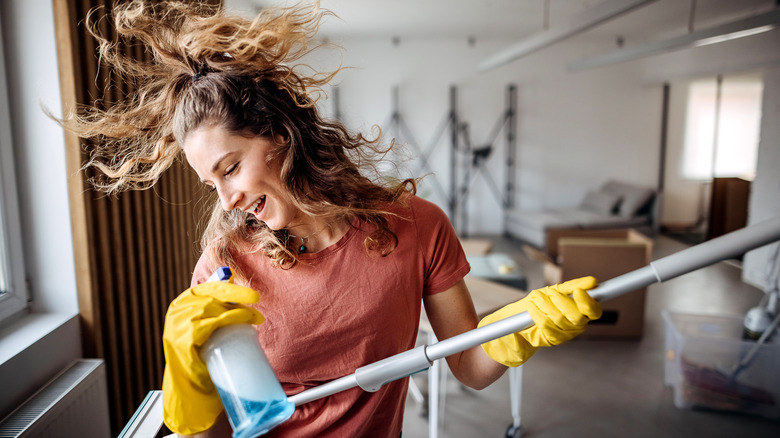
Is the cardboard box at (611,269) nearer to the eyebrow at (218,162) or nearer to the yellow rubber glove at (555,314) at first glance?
the yellow rubber glove at (555,314)

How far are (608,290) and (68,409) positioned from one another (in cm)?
151

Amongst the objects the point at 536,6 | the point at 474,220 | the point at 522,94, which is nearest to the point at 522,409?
the point at 536,6

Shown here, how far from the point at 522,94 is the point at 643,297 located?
14.7 ft

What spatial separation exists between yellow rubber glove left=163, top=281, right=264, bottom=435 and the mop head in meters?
2.71

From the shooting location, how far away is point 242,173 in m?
0.94

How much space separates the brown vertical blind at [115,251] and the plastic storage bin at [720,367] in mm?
2601

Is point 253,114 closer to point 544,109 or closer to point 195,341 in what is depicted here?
point 195,341

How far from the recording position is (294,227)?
112 cm

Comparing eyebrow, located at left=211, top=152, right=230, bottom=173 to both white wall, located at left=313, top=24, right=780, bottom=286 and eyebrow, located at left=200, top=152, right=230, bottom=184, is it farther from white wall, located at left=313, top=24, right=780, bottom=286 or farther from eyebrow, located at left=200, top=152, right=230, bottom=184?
white wall, located at left=313, top=24, right=780, bottom=286

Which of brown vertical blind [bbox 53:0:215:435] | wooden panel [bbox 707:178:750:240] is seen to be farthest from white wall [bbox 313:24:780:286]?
brown vertical blind [bbox 53:0:215:435]

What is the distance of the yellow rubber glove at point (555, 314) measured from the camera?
805mm

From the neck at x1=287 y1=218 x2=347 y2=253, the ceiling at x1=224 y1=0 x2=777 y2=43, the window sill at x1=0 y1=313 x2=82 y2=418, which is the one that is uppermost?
the ceiling at x1=224 y1=0 x2=777 y2=43

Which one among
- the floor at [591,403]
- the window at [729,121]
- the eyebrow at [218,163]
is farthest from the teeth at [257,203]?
the window at [729,121]

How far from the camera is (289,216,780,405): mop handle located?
2.23 feet
